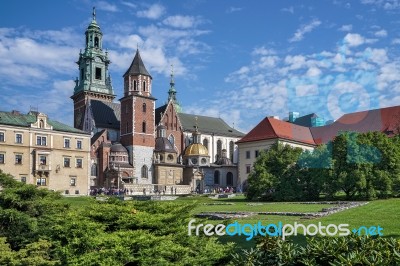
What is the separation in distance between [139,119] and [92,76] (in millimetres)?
20779

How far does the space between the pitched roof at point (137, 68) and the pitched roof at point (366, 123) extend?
2894 centimetres

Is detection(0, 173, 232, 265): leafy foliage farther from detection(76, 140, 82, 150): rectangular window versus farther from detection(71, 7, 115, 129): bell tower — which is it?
detection(71, 7, 115, 129): bell tower

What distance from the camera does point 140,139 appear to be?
69812mm

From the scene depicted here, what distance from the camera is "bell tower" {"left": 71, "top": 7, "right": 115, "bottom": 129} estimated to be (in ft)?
272

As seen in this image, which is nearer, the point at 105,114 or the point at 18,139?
the point at 18,139

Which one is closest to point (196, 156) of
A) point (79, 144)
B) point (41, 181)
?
point (79, 144)

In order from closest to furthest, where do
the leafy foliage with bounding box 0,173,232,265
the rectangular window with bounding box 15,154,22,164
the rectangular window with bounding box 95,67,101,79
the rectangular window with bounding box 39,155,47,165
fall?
1. the leafy foliage with bounding box 0,173,232,265
2. the rectangular window with bounding box 15,154,22,164
3. the rectangular window with bounding box 39,155,47,165
4. the rectangular window with bounding box 95,67,101,79

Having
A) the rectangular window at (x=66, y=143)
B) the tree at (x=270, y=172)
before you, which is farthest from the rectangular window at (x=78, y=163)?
the tree at (x=270, y=172)

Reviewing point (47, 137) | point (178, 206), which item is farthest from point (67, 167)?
point (178, 206)

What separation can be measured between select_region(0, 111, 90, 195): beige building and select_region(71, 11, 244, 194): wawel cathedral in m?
8.76

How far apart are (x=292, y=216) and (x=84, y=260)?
15.4m

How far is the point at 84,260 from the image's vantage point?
8.27 meters

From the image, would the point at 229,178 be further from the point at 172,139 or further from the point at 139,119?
the point at 139,119

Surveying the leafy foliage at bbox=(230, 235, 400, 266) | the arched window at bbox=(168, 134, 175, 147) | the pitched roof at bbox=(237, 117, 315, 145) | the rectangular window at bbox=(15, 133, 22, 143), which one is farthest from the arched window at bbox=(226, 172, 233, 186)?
the leafy foliage at bbox=(230, 235, 400, 266)
